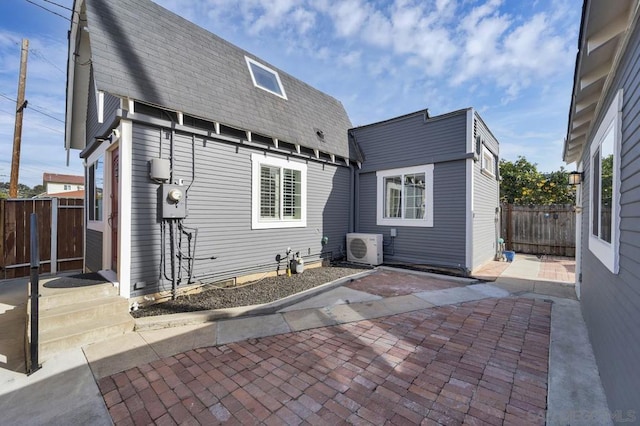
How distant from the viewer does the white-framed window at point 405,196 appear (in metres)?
7.56

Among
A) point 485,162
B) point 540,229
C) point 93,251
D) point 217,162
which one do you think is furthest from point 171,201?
point 540,229

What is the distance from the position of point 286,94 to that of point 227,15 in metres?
2.37

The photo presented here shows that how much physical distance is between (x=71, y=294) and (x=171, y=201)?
1.91 metres

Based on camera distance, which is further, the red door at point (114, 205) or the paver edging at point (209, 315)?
the red door at point (114, 205)

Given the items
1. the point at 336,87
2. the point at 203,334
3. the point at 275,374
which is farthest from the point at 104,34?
the point at 336,87

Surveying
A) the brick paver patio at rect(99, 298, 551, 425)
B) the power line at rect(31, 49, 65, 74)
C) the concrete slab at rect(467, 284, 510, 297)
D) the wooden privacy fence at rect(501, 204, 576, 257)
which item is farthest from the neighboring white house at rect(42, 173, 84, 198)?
the wooden privacy fence at rect(501, 204, 576, 257)

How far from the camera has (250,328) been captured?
3822 millimetres

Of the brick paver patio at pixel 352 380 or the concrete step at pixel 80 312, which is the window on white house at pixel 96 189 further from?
the brick paver patio at pixel 352 380

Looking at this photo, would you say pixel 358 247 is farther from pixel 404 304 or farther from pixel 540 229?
pixel 540 229

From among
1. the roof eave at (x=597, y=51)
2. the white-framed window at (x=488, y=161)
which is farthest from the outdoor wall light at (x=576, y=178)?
the white-framed window at (x=488, y=161)

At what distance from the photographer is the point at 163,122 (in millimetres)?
4785

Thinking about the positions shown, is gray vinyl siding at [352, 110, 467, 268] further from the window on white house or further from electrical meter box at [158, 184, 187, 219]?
the window on white house

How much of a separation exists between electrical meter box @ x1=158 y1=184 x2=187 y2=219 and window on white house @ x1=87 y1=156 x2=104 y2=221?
7.21 ft

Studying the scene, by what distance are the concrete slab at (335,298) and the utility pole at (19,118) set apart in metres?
10.6
